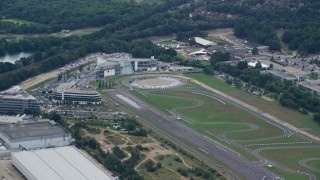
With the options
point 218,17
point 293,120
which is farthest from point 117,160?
point 218,17

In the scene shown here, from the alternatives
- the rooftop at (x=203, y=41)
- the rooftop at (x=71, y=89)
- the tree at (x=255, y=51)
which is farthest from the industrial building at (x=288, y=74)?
the rooftop at (x=71, y=89)

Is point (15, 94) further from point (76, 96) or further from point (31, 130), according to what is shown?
point (31, 130)

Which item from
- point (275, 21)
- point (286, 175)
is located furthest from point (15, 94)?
point (275, 21)

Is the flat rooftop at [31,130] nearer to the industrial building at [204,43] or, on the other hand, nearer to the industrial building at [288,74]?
the industrial building at [288,74]

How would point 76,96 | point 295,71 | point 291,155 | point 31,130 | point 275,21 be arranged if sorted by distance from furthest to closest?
point 275,21, point 295,71, point 76,96, point 31,130, point 291,155

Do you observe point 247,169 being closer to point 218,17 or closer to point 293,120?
point 293,120

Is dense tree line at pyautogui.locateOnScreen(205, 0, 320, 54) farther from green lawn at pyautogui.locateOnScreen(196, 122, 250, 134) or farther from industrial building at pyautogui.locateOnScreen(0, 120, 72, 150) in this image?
industrial building at pyautogui.locateOnScreen(0, 120, 72, 150)
